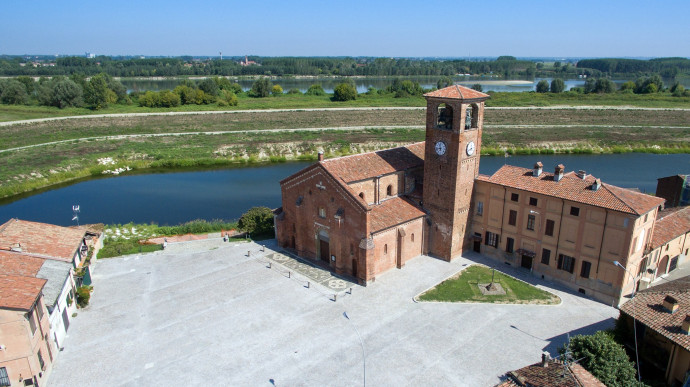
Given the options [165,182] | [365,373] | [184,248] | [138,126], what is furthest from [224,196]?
[138,126]

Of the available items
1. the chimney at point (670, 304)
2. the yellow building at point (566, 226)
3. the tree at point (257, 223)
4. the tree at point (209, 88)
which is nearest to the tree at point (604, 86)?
the tree at point (209, 88)

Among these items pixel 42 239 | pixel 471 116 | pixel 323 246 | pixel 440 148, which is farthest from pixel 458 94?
pixel 42 239

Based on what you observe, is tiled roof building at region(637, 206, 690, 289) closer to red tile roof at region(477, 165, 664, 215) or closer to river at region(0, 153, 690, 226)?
red tile roof at region(477, 165, 664, 215)

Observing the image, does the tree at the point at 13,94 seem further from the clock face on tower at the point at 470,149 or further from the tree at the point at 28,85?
the clock face on tower at the point at 470,149

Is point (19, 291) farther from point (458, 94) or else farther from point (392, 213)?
point (458, 94)

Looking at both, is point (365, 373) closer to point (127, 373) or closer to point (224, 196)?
point (127, 373)

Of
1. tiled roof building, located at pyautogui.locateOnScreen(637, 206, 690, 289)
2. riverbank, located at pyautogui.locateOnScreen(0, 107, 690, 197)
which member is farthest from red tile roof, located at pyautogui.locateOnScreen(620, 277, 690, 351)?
Result: riverbank, located at pyautogui.locateOnScreen(0, 107, 690, 197)
